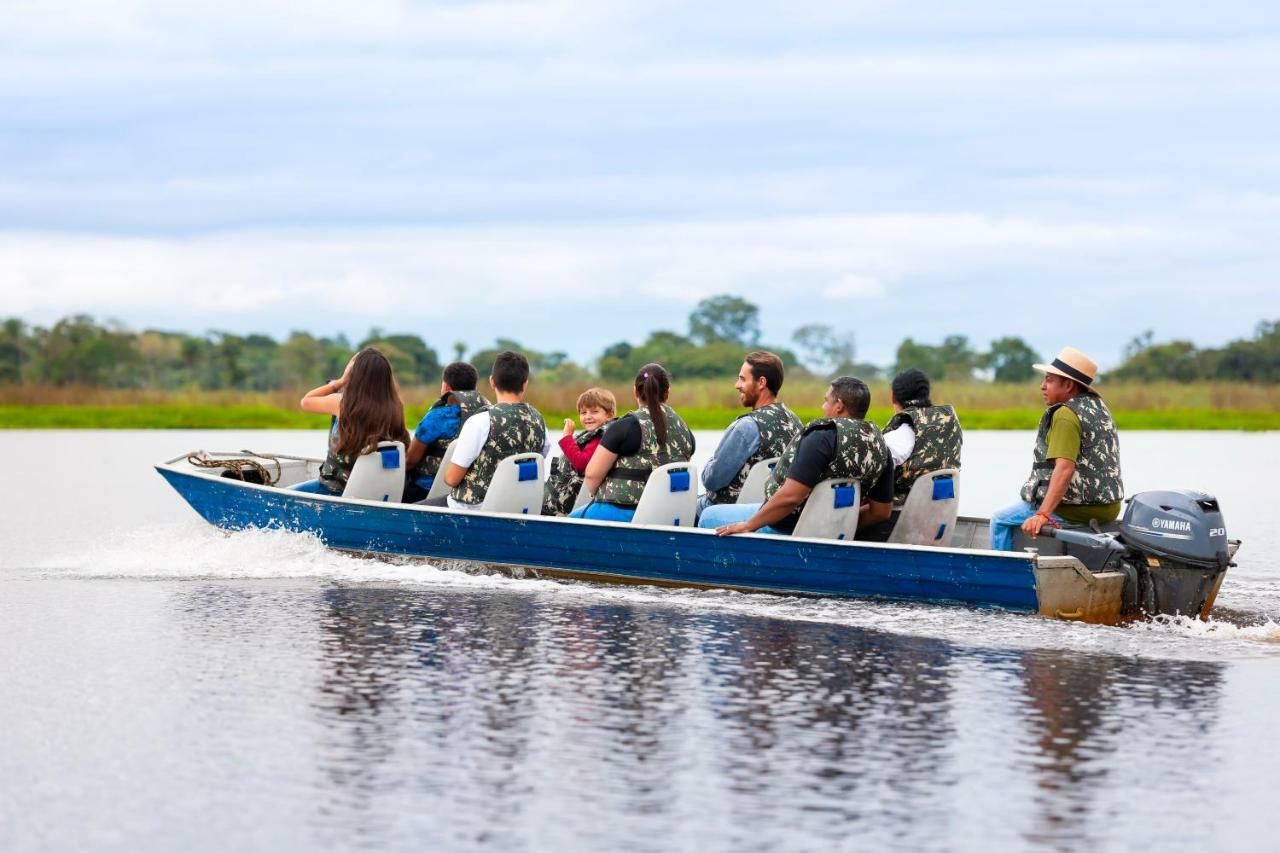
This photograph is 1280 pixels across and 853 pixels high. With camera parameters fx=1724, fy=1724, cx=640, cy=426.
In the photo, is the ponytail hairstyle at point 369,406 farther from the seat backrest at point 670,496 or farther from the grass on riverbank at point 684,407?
the grass on riverbank at point 684,407

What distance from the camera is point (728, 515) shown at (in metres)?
10.4

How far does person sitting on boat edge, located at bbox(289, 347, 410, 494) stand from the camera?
38.0 feet

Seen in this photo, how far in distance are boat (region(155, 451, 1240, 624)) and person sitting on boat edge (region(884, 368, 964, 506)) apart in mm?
529

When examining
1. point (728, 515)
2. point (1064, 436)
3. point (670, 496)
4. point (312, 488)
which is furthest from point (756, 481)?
point (312, 488)

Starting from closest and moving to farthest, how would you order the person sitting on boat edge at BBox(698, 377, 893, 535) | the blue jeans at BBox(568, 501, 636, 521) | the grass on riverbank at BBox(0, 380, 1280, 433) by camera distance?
the person sitting on boat edge at BBox(698, 377, 893, 535), the blue jeans at BBox(568, 501, 636, 521), the grass on riverbank at BBox(0, 380, 1280, 433)

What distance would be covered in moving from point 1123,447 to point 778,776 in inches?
1202

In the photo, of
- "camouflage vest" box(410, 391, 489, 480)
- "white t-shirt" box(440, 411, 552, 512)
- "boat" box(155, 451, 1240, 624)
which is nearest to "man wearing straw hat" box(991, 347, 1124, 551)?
"boat" box(155, 451, 1240, 624)

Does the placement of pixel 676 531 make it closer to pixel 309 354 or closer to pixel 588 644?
pixel 588 644

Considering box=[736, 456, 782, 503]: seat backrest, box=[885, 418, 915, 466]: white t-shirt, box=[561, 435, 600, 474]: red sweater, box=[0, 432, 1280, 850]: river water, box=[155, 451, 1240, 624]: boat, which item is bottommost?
box=[0, 432, 1280, 850]: river water

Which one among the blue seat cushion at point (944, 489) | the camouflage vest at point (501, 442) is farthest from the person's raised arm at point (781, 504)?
the camouflage vest at point (501, 442)

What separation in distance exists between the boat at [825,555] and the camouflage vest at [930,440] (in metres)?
0.52

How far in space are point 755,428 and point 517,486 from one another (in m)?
1.77

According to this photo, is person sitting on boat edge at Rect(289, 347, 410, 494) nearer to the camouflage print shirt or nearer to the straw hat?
the camouflage print shirt

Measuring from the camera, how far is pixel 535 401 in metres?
41.2
